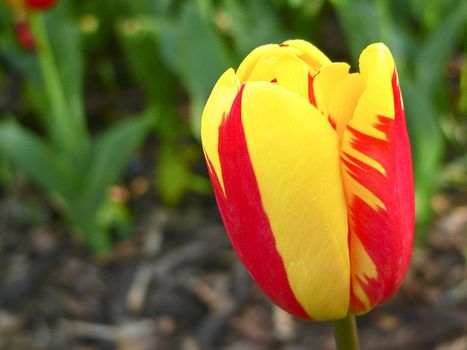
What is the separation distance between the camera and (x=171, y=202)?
2.46 metres

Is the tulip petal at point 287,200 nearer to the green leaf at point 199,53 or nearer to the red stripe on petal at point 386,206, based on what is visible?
the red stripe on petal at point 386,206

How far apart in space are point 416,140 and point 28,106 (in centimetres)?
150

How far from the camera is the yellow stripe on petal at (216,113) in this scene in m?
0.58

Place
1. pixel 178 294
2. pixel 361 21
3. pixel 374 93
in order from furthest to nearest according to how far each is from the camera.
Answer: pixel 178 294
pixel 361 21
pixel 374 93

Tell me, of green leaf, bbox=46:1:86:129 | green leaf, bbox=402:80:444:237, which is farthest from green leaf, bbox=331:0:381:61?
green leaf, bbox=46:1:86:129

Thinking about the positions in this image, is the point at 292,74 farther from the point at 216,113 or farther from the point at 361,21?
the point at 361,21

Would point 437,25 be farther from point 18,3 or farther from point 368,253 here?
point 368,253

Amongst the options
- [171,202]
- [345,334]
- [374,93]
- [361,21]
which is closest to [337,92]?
[374,93]

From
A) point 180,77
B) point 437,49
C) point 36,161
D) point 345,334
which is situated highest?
point 345,334

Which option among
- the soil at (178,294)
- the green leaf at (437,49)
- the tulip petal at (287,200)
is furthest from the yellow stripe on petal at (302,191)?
the green leaf at (437,49)

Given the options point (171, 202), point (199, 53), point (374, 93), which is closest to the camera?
point (374, 93)

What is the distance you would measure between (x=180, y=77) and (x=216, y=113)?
5.75 feet

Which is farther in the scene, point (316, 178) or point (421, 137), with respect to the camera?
point (421, 137)

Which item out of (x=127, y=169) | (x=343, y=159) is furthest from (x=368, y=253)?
(x=127, y=169)
